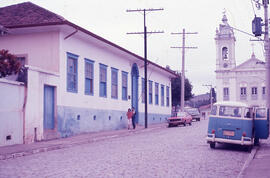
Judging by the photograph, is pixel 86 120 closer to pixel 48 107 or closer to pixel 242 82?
pixel 48 107

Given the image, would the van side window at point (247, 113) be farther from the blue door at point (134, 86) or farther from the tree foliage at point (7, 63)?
the blue door at point (134, 86)

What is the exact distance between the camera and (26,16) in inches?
839

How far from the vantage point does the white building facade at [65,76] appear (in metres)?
18.1

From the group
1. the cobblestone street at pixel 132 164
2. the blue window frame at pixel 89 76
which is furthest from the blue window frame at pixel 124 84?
the cobblestone street at pixel 132 164

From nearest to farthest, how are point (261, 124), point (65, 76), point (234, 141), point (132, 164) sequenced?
point (132, 164) < point (234, 141) < point (261, 124) < point (65, 76)

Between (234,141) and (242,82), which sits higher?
(242,82)

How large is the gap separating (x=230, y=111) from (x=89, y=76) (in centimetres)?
1087

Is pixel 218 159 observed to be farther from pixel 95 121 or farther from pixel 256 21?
pixel 95 121

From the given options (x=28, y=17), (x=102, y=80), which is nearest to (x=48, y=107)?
(x=28, y=17)

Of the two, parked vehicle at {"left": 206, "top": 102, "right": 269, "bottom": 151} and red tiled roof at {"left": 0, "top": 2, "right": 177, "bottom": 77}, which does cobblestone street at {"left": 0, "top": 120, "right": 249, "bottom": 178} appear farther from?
red tiled roof at {"left": 0, "top": 2, "right": 177, "bottom": 77}

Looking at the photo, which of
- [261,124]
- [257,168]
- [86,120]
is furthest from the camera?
[86,120]

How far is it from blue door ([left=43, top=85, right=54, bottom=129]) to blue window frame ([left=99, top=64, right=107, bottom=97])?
6505mm

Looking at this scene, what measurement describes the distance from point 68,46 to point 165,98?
24374 millimetres

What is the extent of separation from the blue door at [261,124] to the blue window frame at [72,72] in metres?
9.60
